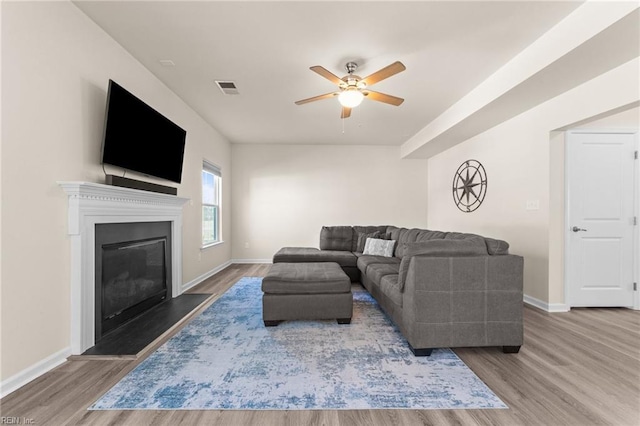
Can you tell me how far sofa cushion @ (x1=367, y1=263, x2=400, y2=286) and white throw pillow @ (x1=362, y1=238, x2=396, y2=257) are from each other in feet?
3.07

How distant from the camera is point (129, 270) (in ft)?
9.75

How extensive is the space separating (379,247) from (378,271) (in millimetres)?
1463

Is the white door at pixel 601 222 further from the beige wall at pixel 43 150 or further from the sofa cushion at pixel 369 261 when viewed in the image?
the beige wall at pixel 43 150

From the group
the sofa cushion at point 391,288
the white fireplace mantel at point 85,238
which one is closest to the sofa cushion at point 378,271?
the sofa cushion at point 391,288

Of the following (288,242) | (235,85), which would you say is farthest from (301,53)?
(288,242)

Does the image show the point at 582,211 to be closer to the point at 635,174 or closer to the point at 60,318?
the point at 635,174

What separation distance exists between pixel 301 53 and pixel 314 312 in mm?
2484

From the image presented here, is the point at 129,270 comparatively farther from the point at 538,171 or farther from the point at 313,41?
the point at 538,171

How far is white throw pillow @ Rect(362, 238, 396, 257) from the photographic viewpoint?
474 cm

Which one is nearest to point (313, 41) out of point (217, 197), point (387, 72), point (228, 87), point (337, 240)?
point (387, 72)

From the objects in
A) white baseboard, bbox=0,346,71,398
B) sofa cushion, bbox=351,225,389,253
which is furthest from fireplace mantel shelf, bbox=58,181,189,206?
sofa cushion, bbox=351,225,389,253

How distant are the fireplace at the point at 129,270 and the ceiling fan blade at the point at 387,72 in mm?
2657

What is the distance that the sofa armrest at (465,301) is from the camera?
2.35 meters

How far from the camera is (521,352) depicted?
245 centimetres
